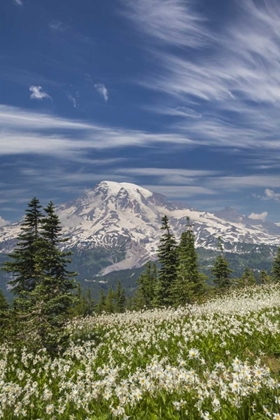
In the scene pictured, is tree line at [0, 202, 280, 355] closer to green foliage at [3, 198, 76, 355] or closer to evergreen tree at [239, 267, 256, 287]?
green foliage at [3, 198, 76, 355]

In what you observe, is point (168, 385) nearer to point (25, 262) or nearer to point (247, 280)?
point (25, 262)

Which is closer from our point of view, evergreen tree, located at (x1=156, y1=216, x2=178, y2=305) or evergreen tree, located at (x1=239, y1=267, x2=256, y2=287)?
evergreen tree, located at (x1=239, y1=267, x2=256, y2=287)

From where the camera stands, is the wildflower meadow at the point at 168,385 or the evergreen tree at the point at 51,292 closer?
the wildflower meadow at the point at 168,385

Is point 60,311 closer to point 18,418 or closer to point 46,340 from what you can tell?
point 46,340

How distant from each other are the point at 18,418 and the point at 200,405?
377cm

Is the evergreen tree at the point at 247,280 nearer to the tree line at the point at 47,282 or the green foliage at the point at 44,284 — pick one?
the tree line at the point at 47,282

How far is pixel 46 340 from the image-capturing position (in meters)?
13.1

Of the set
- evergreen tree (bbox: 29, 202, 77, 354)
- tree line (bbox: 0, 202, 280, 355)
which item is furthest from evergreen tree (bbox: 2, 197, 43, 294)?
evergreen tree (bbox: 29, 202, 77, 354)

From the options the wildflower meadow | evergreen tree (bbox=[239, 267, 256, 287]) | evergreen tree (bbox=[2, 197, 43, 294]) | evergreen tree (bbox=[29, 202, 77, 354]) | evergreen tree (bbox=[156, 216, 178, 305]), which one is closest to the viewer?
the wildflower meadow

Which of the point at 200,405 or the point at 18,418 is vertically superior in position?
the point at 200,405

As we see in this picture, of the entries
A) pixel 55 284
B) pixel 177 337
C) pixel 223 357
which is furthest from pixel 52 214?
pixel 223 357

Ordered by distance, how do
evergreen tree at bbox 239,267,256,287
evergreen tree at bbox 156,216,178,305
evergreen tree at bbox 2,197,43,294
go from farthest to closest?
evergreen tree at bbox 156,216,178,305 → evergreen tree at bbox 239,267,256,287 → evergreen tree at bbox 2,197,43,294

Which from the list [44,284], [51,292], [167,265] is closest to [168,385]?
[51,292]

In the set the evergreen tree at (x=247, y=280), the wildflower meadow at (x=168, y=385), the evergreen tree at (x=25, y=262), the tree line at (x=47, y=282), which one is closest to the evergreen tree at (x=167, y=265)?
the tree line at (x=47, y=282)
